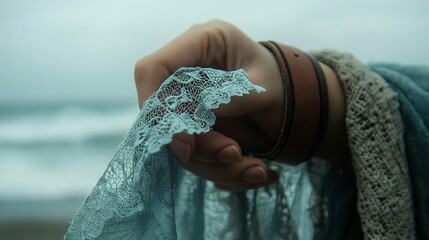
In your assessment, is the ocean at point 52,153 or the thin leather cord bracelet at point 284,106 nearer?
the thin leather cord bracelet at point 284,106

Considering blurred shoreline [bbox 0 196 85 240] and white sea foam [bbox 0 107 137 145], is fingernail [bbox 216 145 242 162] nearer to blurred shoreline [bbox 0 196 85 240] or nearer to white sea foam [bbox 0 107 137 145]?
blurred shoreline [bbox 0 196 85 240]

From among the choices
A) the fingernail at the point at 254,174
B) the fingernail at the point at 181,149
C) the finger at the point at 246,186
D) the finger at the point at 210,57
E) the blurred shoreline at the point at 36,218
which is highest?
the finger at the point at 210,57

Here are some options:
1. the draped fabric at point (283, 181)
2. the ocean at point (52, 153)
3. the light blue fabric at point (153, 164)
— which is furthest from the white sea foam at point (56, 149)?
the light blue fabric at point (153, 164)

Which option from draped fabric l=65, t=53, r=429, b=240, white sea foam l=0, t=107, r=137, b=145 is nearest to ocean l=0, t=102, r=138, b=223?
white sea foam l=0, t=107, r=137, b=145

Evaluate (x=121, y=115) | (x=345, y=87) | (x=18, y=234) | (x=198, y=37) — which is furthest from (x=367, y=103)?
(x=121, y=115)

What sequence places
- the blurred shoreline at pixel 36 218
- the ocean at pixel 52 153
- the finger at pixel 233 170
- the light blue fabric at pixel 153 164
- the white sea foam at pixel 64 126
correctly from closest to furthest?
the light blue fabric at pixel 153 164 → the finger at pixel 233 170 → the blurred shoreline at pixel 36 218 → the ocean at pixel 52 153 → the white sea foam at pixel 64 126

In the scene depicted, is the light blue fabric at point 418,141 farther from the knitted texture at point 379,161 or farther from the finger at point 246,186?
the finger at point 246,186

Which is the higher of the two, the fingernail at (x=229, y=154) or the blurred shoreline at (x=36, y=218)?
the fingernail at (x=229, y=154)

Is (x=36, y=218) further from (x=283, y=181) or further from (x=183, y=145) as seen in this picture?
(x=183, y=145)

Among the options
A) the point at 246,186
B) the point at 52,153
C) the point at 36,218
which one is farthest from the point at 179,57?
the point at 52,153
